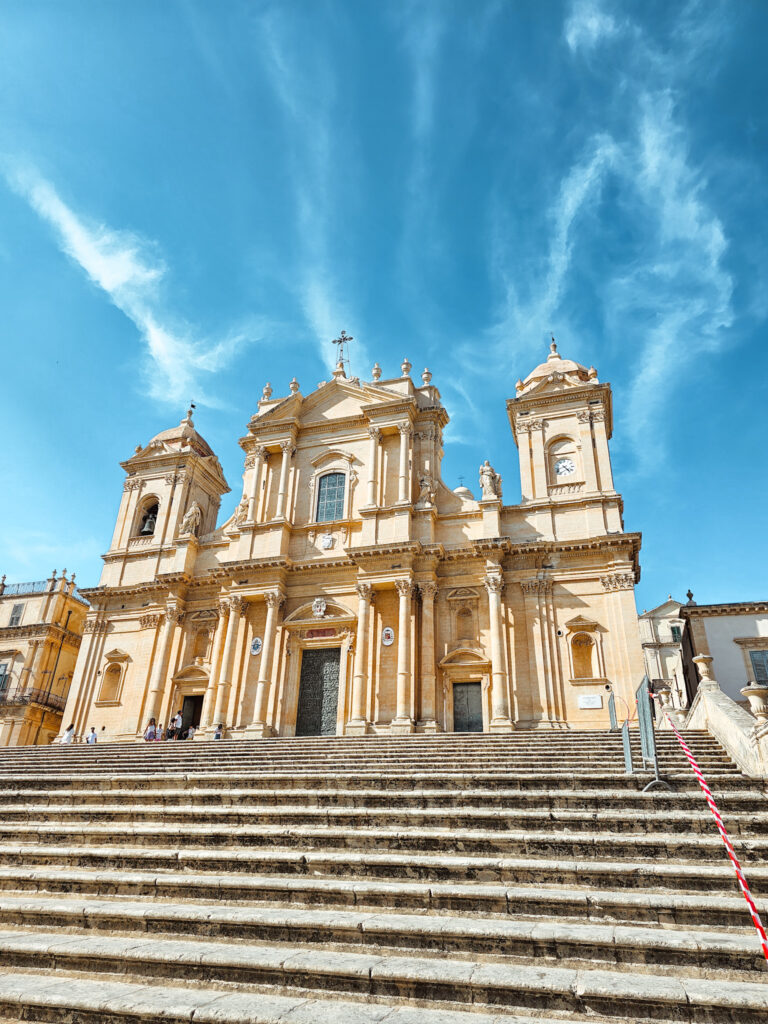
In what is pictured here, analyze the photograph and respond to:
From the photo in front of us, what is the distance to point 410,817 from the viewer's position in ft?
23.7

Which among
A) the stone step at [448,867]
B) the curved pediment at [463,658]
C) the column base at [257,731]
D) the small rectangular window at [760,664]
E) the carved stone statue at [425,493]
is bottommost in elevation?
the stone step at [448,867]

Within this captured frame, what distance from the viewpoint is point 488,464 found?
77.5 feet

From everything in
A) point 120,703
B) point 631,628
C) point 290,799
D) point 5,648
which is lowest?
point 290,799

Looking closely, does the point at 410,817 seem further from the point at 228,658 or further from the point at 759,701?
the point at 228,658

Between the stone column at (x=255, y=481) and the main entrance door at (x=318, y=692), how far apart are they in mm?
5880

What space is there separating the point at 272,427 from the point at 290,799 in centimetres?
2022

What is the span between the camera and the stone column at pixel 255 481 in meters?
25.6

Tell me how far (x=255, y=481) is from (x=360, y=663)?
8901 millimetres

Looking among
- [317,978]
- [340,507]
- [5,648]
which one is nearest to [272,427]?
[340,507]

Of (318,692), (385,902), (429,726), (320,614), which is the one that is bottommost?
(385,902)

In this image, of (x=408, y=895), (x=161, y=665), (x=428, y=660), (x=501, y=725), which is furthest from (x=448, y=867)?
(x=161, y=665)

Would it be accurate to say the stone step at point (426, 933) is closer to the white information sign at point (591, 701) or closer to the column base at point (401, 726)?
the column base at point (401, 726)

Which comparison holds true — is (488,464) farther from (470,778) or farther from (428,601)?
Answer: (470,778)

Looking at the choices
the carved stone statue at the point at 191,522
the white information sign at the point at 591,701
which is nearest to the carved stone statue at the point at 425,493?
the white information sign at the point at 591,701
